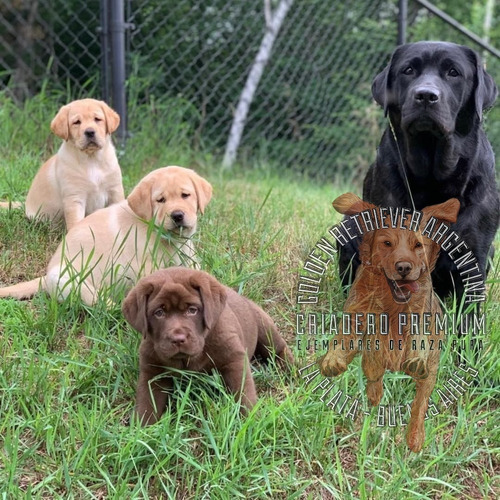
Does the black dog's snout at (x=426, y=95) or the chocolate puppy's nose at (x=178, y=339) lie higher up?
the black dog's snout at (x=426, y=95)

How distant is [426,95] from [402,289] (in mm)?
907

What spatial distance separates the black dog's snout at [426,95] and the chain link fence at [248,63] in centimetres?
466

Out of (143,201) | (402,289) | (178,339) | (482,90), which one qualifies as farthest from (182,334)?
(482,90)

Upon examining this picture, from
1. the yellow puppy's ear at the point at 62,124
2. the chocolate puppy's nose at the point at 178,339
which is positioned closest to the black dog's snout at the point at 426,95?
the chocolate puppy's nose at the point at 178,339

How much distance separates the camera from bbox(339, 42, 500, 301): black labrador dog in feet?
10.3

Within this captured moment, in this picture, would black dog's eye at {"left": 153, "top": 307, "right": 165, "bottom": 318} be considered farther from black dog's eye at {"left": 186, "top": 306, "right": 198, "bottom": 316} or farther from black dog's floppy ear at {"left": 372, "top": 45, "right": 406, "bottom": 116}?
black dog's floppy ear at {"left": 372, "top": 45, "right": 406, "bottom": 116}

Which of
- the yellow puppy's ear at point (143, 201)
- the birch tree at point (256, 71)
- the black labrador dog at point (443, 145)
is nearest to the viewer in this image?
the black labrador dog at point (443, 145)

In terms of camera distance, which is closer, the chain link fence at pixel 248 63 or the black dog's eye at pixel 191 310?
the black dog's eye at pixel 191 310

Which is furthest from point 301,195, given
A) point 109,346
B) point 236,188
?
point 109,346

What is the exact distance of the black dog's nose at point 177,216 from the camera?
3.40 metres

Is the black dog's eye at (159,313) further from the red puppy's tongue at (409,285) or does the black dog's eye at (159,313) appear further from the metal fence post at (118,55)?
the metal fence post at (118,55)

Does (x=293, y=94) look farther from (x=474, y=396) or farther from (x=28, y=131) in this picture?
(x=474, y=396)

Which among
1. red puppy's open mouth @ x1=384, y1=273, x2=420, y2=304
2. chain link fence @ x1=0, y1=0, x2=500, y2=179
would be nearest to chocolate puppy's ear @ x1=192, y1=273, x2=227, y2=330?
red puppy's open mouth @ x1=384, y1=273, x2=420, y2=304

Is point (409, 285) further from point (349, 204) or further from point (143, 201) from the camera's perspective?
point (143, 201)
